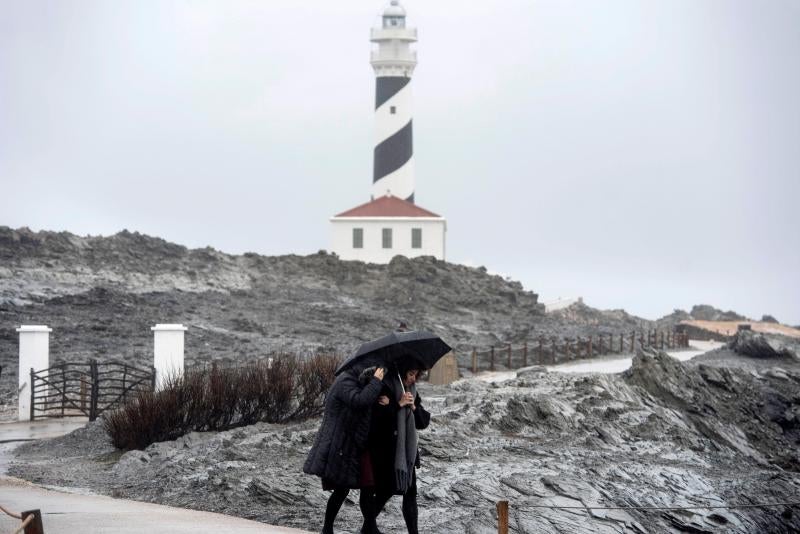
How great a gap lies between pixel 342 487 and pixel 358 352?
96 cm

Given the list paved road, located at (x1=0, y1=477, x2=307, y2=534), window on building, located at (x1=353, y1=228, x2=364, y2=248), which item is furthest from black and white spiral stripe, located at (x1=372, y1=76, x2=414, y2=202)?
paved road, located at (x1=0, y1=477, x2=307, y2=534)

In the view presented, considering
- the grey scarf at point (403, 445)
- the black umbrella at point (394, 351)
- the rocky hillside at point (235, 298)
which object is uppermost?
the rocky hillside at point (235, 298)

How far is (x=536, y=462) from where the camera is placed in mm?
16125

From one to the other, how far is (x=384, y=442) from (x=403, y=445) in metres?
0.18

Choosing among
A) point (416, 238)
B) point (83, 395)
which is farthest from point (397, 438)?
point (416, 238)

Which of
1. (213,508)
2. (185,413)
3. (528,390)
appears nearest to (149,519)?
(213,508)

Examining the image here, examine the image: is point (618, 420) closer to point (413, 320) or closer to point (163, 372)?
point (163, 372)

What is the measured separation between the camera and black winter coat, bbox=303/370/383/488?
10.0m

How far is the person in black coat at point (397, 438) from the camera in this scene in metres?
10.0

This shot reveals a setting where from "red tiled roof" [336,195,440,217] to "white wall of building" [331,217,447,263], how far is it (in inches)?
8.8

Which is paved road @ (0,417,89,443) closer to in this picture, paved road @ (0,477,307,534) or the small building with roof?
paved road @ (0,477,307,534)

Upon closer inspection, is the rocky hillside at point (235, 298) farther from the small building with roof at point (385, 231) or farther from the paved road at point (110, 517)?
the paved road at point (110, 517)

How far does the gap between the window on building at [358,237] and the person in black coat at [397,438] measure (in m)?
50.4

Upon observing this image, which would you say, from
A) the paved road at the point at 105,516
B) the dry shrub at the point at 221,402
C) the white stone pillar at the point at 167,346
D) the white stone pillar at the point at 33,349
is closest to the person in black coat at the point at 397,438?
the paved road at the point at 105,516
